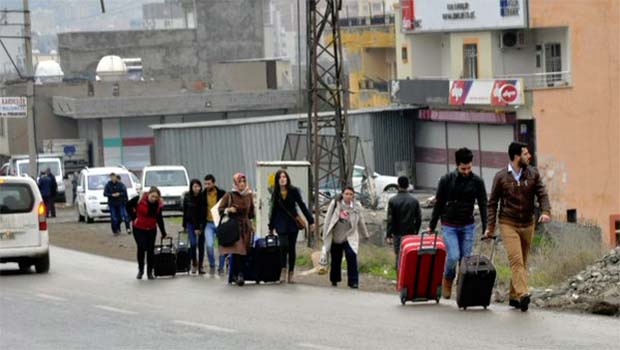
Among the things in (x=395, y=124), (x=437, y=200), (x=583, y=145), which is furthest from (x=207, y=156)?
(x=437, y=200)

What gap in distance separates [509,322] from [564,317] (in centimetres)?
99

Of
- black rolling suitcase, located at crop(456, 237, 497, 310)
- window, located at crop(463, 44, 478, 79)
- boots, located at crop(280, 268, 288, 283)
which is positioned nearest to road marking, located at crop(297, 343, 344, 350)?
black rolling suitcase, located at crop(456, 237, 497, 310)

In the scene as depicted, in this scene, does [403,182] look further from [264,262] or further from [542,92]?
[542,92]

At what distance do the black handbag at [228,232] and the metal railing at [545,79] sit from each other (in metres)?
41.8

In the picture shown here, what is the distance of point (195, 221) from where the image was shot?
25.5 metres

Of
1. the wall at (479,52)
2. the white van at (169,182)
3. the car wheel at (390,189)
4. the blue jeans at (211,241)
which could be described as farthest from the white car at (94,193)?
the wall at (479,52)

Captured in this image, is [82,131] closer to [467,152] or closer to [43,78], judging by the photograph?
[43,78]

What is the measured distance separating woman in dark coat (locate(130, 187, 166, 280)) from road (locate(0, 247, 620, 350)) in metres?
2.27

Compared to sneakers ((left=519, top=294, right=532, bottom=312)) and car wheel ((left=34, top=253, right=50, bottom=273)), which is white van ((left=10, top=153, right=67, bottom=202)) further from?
sneakers ((left=519, top=294, right=532, bottom=312))

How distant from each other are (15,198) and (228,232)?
502 centimetres

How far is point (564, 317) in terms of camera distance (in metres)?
16.4

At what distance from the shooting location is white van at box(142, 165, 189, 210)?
5000 cm

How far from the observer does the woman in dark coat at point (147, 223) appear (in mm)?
24234

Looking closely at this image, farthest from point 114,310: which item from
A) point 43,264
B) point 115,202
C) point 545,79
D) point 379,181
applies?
point 545,79
